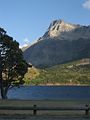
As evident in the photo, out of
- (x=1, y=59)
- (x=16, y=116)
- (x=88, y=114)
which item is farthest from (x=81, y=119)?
(x=1, y=59)

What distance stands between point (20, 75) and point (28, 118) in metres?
43.7

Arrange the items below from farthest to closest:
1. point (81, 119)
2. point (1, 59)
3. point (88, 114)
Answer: point (1, 59)
point (88, 114)
point (81, 119)

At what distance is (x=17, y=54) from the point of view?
78.9 meters

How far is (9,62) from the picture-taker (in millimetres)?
77438

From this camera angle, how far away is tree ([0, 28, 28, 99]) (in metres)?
77.7

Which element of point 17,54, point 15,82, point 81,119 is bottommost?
point 81,119

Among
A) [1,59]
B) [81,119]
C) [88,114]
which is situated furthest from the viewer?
[1,59]

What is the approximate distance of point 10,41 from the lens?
78.8m

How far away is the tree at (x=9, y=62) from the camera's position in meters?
77.7

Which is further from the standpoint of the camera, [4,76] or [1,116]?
[4,76]

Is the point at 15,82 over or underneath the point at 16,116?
over

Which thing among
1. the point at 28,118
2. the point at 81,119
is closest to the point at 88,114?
the point at 81,119

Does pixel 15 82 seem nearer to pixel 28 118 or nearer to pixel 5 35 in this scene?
pixel 5 35

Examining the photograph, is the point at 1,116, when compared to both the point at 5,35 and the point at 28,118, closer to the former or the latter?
the point at 28,118
